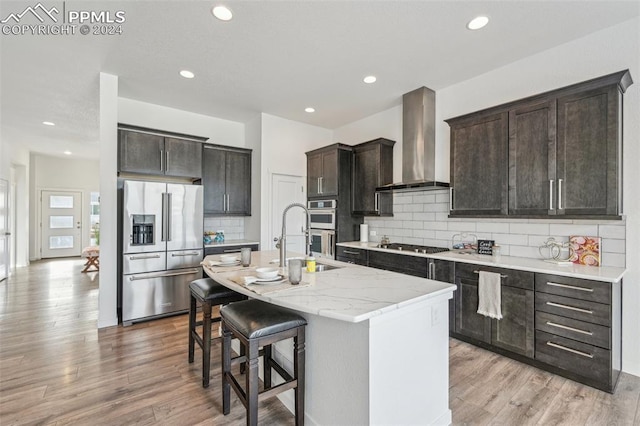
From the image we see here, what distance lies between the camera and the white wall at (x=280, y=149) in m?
4.83

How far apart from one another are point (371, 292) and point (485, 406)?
127 centimetres

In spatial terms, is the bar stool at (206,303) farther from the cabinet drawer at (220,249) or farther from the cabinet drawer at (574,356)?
A: the cabinet drawer at (574,356)

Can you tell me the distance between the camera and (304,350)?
1.78m

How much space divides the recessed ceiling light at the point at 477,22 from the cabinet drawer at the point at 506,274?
7.08ft

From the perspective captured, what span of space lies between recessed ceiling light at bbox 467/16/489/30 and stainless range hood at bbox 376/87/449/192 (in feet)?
3.98

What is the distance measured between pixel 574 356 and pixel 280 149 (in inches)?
175

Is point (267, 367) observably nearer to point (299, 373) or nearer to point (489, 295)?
point (299, 373)

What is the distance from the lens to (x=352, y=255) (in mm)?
4305

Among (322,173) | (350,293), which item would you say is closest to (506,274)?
(350,293)

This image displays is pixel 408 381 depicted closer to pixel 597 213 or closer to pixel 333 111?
pixel 597 213

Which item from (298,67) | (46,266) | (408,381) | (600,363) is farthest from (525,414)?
(46,266)

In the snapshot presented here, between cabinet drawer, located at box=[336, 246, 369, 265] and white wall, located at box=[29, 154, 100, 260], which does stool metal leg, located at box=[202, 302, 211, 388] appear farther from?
white wall, located at box=[29, 154, 100, 260]

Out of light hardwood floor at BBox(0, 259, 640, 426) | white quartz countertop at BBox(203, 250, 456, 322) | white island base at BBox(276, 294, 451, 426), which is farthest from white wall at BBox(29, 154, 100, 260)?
white island base at BBox(276, 294, 451, 426)

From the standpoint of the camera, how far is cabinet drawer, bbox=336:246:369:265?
412 cm
